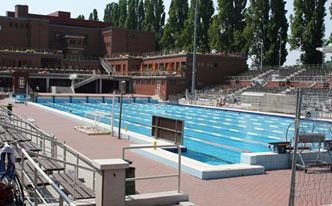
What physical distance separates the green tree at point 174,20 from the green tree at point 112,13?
2219 cm

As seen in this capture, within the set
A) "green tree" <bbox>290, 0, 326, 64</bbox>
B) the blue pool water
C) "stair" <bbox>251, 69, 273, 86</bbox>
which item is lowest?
the blue pool water

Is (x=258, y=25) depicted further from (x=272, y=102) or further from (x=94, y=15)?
(x=94, y=15)

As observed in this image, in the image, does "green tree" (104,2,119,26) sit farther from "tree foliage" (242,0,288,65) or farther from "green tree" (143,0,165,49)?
"tree foliage" (242,0,288,65)

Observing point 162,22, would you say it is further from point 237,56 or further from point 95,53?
point 237,56

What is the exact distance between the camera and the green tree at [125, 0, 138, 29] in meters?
85.1

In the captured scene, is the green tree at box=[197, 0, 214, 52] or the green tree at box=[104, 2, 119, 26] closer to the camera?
the green tree at box=[197, 0, 214, 52]

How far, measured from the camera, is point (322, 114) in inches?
1186

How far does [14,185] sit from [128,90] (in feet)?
186

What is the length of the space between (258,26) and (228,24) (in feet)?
16.0

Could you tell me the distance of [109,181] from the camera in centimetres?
703

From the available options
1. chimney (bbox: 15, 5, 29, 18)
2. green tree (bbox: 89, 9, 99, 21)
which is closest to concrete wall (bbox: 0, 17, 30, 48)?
chimney (bbox: 15, 5, 29, 18)

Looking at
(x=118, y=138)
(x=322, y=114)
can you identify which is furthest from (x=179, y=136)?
(x=322, y=114)

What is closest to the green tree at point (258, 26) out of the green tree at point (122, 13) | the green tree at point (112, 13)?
the green tree at point (122, 13)

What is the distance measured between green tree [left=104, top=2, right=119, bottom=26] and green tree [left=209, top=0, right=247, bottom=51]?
118 feet
